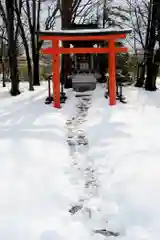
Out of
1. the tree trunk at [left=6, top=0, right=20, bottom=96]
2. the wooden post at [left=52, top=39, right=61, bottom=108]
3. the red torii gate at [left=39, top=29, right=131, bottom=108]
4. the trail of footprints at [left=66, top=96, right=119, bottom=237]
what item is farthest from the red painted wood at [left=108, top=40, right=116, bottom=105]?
the tree trunk at [left=6, top=0, right=20, bottom=96]

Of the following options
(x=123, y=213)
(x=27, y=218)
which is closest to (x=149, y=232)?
(x=123, y=213)

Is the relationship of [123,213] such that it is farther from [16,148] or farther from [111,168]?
[16,148]

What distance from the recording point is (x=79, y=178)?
17.4ft

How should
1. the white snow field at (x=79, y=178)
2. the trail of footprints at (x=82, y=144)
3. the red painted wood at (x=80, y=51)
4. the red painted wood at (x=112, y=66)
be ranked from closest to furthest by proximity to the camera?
the white snow field at (x=79, y=178) < the trail of footprints at (x=82, y=144) < the red painted wood at (x=80, y=51) < the red painted wood at (x=112, y=66)

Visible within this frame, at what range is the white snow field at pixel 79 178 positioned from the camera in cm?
392

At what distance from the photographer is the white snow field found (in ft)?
12.9

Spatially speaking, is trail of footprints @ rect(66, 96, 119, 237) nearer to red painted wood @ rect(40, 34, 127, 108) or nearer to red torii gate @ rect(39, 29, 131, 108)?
red painted wood @ rect(40, 34, 127, 108)

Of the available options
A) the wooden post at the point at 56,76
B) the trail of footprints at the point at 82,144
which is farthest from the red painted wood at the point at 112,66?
the wooden post at the point at 56,76

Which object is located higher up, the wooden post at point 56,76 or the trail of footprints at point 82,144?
the wooden post at point 56,76

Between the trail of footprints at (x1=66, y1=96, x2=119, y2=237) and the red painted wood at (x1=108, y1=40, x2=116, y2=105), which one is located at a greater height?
the red painted wood at (x1=108, y1=40, x2=116, y2=105)

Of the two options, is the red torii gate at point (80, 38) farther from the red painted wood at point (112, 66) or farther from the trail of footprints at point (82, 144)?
the trail of footprints at point (82, 144)

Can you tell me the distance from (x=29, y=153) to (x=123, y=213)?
8.12 feet

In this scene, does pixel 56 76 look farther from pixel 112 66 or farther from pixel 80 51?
pixel 112 66

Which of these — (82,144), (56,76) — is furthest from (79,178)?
(56,76)
